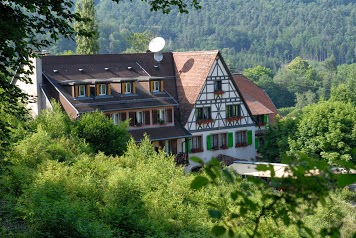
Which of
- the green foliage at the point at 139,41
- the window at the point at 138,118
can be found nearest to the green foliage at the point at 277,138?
the window at the point at 138,118

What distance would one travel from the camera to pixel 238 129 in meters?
44.9

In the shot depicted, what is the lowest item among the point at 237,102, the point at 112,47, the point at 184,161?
the point at 184,161

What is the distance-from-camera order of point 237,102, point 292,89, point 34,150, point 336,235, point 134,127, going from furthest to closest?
point 292,89 < point 237,102 < point 134,127 < point 34,150 < point 336,235

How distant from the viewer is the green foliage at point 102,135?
31.7 meters

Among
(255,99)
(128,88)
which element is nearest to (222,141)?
(255,99)

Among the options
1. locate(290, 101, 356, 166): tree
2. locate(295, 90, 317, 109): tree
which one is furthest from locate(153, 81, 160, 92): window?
locate(295, 90, 317, 109): tree

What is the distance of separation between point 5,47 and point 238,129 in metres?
31.9

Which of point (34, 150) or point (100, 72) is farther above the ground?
point (100, 72)

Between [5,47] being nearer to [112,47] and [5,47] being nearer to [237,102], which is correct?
[237,102]

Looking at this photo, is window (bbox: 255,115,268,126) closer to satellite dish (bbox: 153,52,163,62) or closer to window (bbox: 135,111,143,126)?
satellite dish (bbox: 153,52,163,62)

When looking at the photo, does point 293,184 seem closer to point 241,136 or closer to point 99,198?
point 99,198

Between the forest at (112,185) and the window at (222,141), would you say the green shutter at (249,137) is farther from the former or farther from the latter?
the forest at (112,185)

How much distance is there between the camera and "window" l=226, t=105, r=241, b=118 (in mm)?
44378

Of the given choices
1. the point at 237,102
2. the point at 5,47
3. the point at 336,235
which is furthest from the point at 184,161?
the point at 336,235
